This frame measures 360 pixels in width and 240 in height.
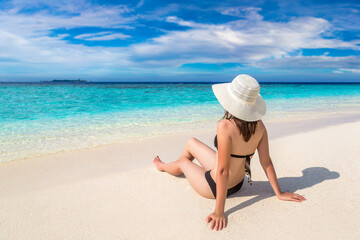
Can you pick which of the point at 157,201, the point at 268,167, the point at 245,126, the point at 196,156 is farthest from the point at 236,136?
the point at 157,201

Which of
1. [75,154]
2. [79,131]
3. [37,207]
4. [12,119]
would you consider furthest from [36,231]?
[12,119]

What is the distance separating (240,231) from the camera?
2.27 metres

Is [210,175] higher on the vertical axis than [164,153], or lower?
higher

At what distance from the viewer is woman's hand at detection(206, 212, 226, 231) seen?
7.56 ft

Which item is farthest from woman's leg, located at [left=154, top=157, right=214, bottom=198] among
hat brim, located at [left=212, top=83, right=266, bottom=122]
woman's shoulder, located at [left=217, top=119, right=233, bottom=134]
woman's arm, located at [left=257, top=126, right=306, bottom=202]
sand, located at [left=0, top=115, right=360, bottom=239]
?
hat brim, located at [left=212, top=83, right=266, bottom=122]

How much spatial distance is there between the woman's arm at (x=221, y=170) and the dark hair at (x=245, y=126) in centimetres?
10

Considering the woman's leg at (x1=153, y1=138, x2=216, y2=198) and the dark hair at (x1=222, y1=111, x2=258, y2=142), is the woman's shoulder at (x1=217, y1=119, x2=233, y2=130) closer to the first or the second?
the dark hair at (x1=222, y1=111, x2=258, y2=142)

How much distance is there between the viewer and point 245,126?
233 cm

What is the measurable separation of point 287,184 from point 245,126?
1397mm

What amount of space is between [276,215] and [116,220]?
60.4 inches

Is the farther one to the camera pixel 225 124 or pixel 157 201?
pixel 157 201

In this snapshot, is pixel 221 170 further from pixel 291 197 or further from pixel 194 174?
pixel 291 197

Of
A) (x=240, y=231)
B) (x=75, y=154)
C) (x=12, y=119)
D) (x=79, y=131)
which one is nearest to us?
(x=240, y=231)

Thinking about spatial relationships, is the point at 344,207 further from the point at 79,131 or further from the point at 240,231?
the point at 79,131
